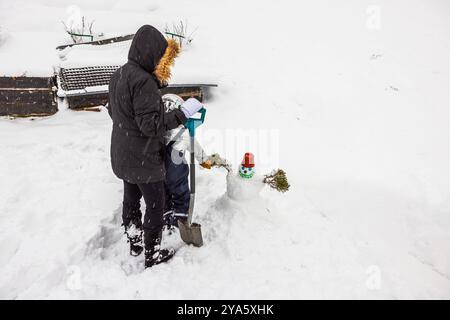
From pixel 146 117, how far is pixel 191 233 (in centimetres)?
127

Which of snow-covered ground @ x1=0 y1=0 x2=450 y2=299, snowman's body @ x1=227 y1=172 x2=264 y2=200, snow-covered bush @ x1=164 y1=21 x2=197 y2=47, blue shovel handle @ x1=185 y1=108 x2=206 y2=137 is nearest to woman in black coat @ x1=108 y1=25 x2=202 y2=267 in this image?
blue shovel handle @ x1=185 y1=108 x2=206 y2=137

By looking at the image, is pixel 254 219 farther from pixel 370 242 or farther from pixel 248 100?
pixel 248 100

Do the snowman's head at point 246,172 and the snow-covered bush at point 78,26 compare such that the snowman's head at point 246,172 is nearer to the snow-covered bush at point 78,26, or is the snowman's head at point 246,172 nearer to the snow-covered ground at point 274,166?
the snow-covered ground at point 274,166

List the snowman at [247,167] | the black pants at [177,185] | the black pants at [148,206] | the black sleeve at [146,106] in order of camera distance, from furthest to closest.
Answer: the snowman at [247,167], the black pants at [177,185], the black pants at [148,206], the black sleeve at [146,106]

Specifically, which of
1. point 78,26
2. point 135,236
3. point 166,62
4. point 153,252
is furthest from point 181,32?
point 153,252

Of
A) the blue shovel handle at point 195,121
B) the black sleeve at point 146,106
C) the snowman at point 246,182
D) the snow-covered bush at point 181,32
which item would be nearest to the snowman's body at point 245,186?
the snowman at point 246,182

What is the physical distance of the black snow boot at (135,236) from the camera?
285 centimetres

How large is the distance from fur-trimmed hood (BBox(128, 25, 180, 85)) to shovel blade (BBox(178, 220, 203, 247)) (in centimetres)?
135

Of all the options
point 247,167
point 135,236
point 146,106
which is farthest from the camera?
point 247,167

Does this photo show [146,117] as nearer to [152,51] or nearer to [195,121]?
[152,51]

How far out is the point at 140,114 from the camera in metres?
2.08

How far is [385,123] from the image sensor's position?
5410mm

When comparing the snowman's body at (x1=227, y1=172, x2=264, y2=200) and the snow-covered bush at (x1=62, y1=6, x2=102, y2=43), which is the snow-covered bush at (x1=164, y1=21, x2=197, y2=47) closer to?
the snow-covered bush at (x1=62, y1=6, x2=102, y2=43)
